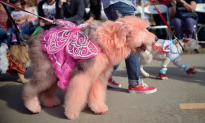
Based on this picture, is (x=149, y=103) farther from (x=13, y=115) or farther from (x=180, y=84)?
(x=13, y=115)

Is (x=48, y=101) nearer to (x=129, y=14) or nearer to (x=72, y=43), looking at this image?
(x=72, y=43)

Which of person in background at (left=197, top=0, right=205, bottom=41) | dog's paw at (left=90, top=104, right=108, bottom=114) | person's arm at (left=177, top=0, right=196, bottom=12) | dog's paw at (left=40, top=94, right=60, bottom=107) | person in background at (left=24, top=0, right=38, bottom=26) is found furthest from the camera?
person in background at (left=197, top=0, right=205, bottom=41)

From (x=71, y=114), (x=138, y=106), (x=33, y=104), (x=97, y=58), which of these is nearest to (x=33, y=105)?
(x=33, y=104)

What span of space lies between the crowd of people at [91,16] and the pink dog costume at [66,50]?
86 cm

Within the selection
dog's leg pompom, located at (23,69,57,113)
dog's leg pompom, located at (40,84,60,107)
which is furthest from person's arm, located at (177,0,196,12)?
dog's leg pompom, located at (23,69,57,113)

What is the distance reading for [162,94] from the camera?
3203mm

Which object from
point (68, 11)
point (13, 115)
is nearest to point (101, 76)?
point (13, 115)

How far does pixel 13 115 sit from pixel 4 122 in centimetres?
21

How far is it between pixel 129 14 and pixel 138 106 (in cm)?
138

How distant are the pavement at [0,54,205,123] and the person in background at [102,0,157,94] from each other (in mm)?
131

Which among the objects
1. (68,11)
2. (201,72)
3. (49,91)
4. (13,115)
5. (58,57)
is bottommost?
(201,72)

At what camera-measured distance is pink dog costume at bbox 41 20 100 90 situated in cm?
224

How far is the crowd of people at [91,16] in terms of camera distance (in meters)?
3.04

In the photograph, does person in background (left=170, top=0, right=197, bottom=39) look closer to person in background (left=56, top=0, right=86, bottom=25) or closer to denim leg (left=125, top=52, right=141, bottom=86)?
person in background (left=56, top=0, right=86, bottom=25)
